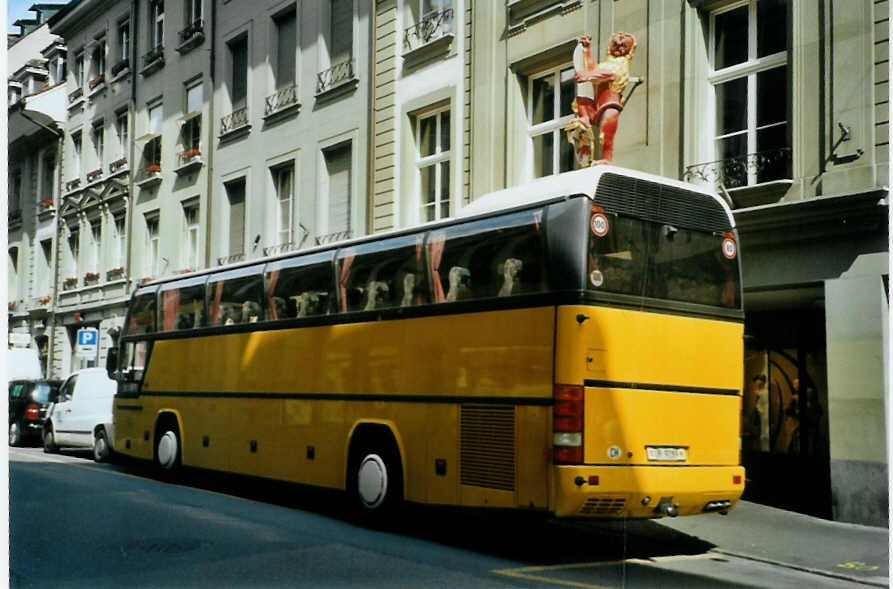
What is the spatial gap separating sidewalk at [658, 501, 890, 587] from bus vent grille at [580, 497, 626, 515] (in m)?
1.41

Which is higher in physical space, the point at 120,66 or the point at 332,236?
the point at 120,66

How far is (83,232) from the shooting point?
40.4 ft

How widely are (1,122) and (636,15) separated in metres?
A: 6.92

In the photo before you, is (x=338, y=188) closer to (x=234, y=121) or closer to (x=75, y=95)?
(x=234, y=121)

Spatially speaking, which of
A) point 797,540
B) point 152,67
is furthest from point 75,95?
Answer: point 797,540

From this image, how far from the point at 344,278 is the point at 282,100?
330 cm

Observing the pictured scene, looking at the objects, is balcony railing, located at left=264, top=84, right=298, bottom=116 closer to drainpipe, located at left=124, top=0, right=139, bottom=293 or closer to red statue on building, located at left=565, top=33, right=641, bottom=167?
drainpipe, located at left=124, top=0, right=139, bottom=293

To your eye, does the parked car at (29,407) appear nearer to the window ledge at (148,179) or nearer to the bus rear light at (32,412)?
the bus rear light at (32,412)

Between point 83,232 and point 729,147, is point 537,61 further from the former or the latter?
point 83,232

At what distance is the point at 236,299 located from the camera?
13.2m

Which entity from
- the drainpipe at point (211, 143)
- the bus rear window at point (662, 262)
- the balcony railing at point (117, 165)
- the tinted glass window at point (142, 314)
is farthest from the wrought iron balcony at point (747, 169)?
the tinted glass window at point (142, 314)

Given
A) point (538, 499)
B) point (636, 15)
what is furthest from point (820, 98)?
point (538, 499)

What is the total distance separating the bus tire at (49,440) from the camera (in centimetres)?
1648

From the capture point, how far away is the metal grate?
29.3ft
